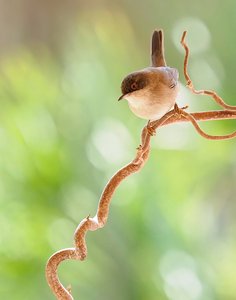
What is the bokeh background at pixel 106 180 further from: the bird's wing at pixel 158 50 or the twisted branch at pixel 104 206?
the twisted branch at pixel 104 206

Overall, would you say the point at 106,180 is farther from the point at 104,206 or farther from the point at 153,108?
the point at 104,206

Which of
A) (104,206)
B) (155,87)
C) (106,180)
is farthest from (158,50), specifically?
(106,180)

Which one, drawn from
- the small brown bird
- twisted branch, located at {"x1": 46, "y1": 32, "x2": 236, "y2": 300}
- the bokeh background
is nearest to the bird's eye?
the small brown bird

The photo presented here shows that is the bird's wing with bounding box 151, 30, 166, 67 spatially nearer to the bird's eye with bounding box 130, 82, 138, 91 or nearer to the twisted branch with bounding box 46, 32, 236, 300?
the bird's eye with bounding box 130, 82, 138, 91

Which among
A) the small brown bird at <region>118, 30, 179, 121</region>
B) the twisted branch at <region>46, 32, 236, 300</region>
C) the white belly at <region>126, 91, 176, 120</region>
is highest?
the small brown bird at <region>118, 30, 179, 121</region>

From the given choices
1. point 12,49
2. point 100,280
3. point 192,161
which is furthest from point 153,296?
point 12,49

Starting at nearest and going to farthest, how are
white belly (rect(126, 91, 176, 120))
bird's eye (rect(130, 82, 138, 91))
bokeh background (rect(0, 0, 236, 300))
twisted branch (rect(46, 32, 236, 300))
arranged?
twisted branch (rect(46, 32, 236, 300)) → white belly (rect(126, 91, 176, 120)) → bird's eye (rect(130, 82, 138, 91)) → bokeh background (rect(0, 0, 236, 300))

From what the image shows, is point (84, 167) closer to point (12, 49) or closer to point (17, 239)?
point (17, 239)

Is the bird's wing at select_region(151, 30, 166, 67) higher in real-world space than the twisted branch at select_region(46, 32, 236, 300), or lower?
higher
